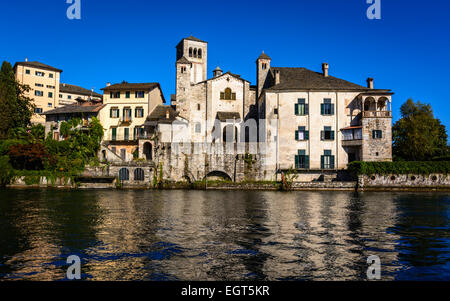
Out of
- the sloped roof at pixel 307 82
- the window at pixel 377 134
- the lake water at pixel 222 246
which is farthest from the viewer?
the sloped roof at pixel 307 82

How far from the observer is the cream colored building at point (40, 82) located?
226 ft

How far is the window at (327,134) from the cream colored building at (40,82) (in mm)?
55371

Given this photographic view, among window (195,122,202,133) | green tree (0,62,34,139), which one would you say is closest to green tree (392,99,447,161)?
window (195,122,202,133)

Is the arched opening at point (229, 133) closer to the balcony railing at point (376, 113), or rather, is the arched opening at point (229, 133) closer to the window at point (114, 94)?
the window at point (114, 94)

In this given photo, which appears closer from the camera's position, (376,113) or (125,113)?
(376,113)

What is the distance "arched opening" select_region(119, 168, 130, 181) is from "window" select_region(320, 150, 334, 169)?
87.9 feet

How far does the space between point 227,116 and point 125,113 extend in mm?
16712

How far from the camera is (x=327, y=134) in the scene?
47.6 meters

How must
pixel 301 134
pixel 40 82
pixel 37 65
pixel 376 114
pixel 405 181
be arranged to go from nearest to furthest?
pixel 405 181, pixel 376 114, pixel 301 134, pixel 37 65, pixel 40 82

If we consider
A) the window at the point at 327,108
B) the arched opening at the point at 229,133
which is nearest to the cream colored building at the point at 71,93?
the arched opening at the point at 229,133

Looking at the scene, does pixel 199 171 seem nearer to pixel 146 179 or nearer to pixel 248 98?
pixel 146 179

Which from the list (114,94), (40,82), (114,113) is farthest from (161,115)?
(40,82)

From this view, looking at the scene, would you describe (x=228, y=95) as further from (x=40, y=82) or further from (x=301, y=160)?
(x=40, y=82)

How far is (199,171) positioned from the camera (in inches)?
1874
